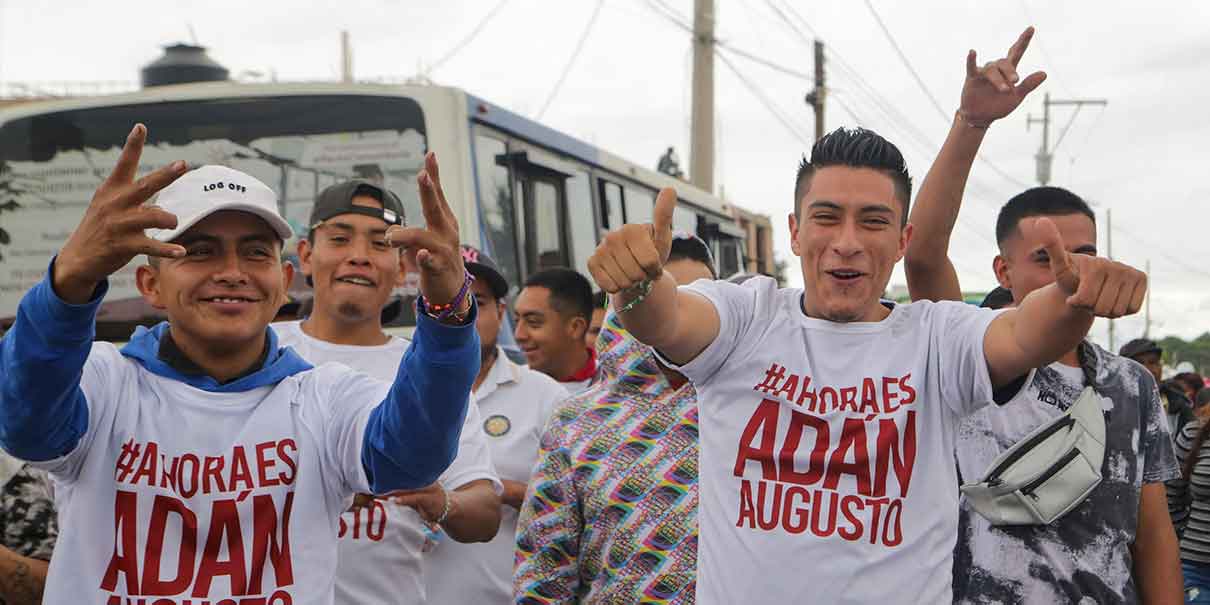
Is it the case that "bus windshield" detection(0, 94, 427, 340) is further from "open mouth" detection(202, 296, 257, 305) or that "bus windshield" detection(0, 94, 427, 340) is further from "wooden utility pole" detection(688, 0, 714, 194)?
"wooden utility pole" detection(688, 0, 714, 194)

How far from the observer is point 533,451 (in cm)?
434

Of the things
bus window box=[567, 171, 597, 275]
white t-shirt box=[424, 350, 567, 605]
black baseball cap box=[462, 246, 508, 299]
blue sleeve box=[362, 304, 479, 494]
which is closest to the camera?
blue sleeve box=[362, 304, 479, 494]

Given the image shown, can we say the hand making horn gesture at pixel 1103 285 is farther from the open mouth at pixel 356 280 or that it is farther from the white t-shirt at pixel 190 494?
the open mouth at pixel 356 280

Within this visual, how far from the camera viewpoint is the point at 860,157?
2.84m

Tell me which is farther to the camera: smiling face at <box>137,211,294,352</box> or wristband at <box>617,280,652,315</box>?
smiling face at <box>137,211,294,352</box>

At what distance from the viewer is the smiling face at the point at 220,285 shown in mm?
2555

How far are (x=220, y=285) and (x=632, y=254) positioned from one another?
3.01 ft

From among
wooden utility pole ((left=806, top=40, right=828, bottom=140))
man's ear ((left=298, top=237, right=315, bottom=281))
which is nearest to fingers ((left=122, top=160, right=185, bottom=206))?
man's ear ((left=298, top=237, right=315, bottom=281))

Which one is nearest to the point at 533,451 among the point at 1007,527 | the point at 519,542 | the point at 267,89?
the point at 519,542

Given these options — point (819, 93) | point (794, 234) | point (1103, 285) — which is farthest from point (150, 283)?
point (819, 93)

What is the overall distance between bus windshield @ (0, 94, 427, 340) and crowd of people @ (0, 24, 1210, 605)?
309cm

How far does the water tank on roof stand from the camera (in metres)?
8.90

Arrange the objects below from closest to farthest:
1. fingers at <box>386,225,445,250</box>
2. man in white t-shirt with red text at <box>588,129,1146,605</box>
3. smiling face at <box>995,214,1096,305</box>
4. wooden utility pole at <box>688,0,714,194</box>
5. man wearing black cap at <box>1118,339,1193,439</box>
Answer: fingers at <box>386,225,445,250</box> < man in white t-shirt with red text at <box>588,129,1146,605</box> < smiling face at <box>995,214,1096,305</box> < man wearing black cap at <box>1118,339,1193,439</box> < wooden utility pole at <box>688,0,714,194</box>

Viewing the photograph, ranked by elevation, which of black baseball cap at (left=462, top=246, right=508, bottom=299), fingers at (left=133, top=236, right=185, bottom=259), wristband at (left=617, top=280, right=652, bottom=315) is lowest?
wristband at (left=617, top=280, right=652, bottom=315)
